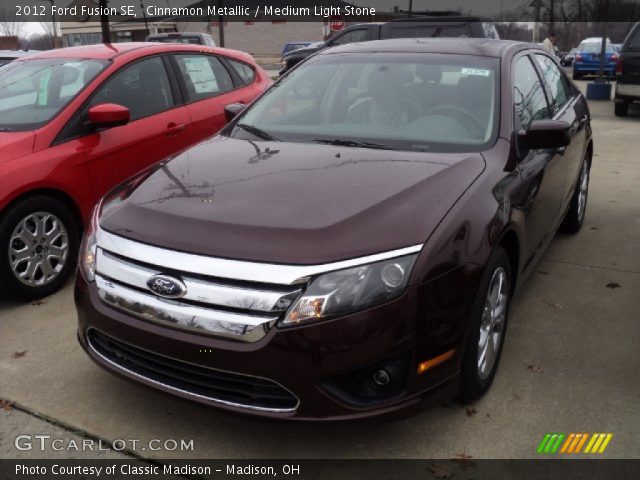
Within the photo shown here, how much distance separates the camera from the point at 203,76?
18.6 ft

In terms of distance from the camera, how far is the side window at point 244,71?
6.16 meters

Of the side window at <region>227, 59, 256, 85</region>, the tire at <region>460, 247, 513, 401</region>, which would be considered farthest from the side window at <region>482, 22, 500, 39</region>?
the tire at <region>460, 247, 513, 401</region>

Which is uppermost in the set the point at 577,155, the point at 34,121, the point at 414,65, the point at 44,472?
the point at 414,65

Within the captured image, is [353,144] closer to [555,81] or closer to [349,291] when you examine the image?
[349,291]

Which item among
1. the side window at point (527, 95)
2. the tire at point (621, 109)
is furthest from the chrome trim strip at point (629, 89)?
the side window at point (527, 95)

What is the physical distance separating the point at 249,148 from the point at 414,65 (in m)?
1.10

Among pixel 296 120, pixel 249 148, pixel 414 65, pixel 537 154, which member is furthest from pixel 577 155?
pixel 249 148

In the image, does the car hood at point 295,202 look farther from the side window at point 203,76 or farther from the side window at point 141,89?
the side window at point 203,76

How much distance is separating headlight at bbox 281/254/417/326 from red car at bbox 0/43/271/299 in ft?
8.01

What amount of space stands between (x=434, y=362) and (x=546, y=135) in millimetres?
1461

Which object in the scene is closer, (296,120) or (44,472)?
(44,472)

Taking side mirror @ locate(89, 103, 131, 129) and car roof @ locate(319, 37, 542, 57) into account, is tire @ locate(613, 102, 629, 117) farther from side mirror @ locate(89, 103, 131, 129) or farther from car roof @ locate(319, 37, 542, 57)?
side mirror @ locate(89, 103, 131, 129)

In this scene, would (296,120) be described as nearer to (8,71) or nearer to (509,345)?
(509,345)

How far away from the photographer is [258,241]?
2.40 meters
